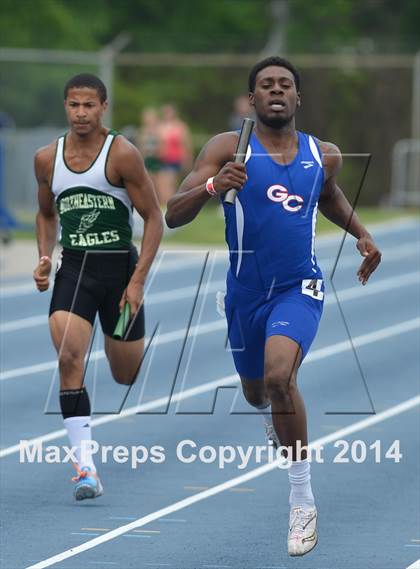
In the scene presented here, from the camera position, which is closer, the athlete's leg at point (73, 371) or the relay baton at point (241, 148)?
the relay baton at point (241, 148)

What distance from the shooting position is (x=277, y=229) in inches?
291

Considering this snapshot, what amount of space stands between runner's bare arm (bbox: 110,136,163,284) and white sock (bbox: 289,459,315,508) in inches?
67.4

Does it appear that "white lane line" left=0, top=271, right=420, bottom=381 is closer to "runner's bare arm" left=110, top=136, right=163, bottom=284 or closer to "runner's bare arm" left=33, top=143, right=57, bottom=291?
"runner's bare arm" left=33, top=143, right=57, bottom=291

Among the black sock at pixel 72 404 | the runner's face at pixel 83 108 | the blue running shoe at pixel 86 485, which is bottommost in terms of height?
the blue running shoe at pixel 86 485

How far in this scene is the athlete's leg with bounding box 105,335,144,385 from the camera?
8.89m

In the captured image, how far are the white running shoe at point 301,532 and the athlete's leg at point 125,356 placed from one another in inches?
81.3

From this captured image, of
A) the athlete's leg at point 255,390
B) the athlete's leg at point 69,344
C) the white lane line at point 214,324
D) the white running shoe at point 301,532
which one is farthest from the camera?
the white lane line at point 214,324

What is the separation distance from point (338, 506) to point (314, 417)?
278 cm

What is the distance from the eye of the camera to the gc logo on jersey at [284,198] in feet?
24.1

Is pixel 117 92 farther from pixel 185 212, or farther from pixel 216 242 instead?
pixel 185 212

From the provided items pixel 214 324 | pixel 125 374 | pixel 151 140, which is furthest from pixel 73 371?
pixel 151 140

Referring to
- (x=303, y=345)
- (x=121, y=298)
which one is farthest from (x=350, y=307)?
(x=303, y=345)

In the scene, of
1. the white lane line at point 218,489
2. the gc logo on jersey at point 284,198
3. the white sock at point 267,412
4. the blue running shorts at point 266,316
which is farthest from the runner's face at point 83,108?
the white lane line at point 218,489

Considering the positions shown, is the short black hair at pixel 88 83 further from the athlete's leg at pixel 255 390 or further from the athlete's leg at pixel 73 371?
the athlete's leg at pixel 255 390
